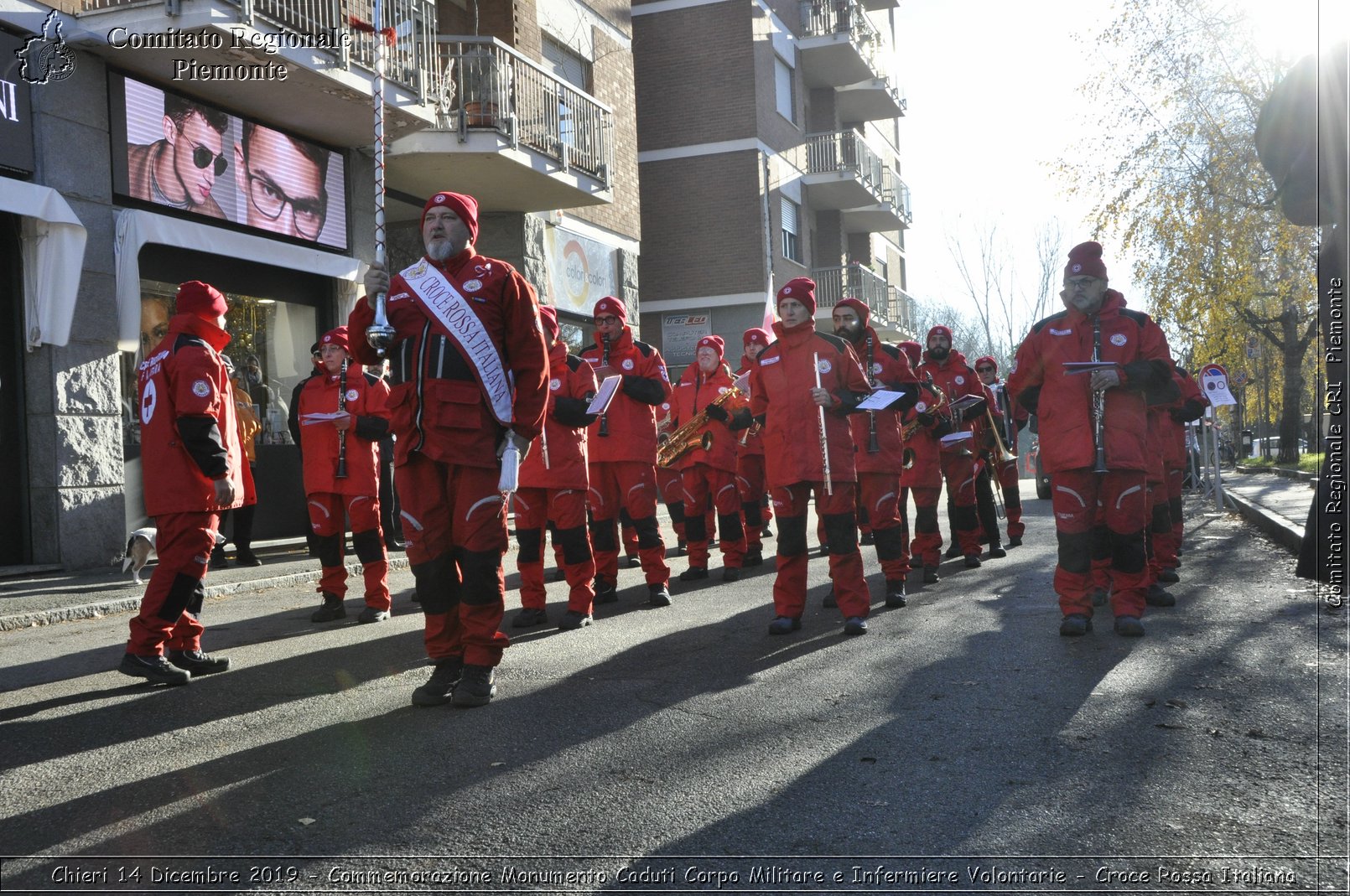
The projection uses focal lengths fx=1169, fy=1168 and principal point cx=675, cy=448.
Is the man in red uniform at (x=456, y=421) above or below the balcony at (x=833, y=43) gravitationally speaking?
below

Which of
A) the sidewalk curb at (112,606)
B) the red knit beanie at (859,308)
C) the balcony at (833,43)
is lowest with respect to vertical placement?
the sidewalk curb at (112,606)

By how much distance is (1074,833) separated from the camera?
10.7 feet

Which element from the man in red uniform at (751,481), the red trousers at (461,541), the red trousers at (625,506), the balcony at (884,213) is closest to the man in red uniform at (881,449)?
the red trousers at (625,506)

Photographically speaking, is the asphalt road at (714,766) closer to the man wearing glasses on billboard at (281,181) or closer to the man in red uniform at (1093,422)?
Result: the man in red uniform at (1093,422)

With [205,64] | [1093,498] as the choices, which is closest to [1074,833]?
[1093,498]

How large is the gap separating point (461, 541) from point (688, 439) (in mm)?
6211

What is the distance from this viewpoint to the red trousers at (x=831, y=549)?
682cm

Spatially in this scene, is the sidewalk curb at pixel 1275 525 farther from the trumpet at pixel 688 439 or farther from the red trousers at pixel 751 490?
the trumpet at pixel 688 439

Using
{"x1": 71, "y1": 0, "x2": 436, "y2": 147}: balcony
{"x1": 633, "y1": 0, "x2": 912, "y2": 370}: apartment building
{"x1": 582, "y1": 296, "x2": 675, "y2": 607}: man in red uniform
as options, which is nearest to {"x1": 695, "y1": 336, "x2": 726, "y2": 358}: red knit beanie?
{"x1": 582, "y1": 296, "x2": 675, "y2": 607}: man in red uniform

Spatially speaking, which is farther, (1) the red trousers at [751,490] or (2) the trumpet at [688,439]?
(1) the red trousers at [751,490]

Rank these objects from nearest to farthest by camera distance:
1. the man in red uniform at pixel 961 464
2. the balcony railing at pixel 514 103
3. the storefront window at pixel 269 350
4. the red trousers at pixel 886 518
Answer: the red trousers at pixel 886 518, the man in red uniform at pixel 961 464, the storefront window at pixel 269 350, the balcony railing at pixel 514 103

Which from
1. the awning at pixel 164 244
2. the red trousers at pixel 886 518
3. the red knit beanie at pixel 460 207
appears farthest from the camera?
the awning at pixel 164 244

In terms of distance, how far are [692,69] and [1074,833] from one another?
2842cm

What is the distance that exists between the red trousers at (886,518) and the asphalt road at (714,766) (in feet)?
4.25
